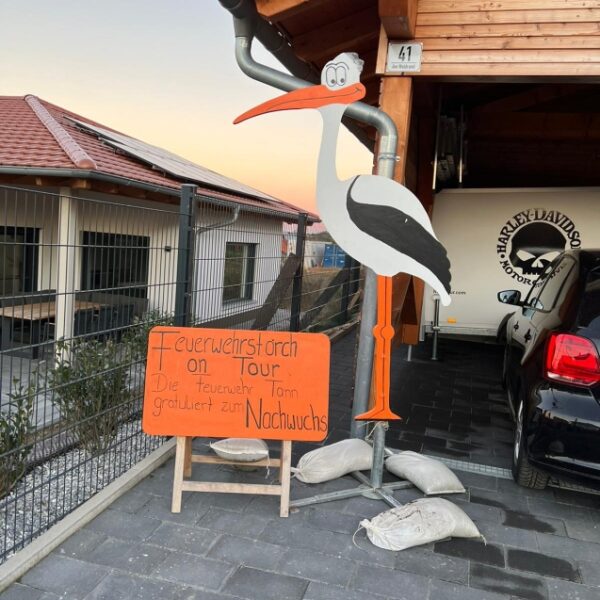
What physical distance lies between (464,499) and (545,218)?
215 inches

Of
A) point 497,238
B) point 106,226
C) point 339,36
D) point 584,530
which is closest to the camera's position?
point 584,530

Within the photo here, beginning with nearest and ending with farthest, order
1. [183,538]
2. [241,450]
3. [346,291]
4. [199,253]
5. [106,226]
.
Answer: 1. [183,538]
2. [241,450]
3. [199,253]
4. [106,226]
5. [346,291]

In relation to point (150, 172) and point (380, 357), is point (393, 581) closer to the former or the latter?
point (380, 357)

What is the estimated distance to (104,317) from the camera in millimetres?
3633

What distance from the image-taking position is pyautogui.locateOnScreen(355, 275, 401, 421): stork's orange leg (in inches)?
134

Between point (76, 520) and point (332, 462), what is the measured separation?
1.62 m

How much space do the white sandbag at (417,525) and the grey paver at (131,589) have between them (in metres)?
1.09

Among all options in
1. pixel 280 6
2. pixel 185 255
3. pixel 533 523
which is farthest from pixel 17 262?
pixel 533 523

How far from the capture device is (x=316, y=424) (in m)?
3.33

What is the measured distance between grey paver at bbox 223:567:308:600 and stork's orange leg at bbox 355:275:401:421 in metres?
1.09

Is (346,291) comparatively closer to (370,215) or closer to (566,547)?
(370,215)

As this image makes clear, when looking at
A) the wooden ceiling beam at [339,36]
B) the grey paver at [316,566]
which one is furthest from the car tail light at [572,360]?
the wooden ceiling beam at [339,36]

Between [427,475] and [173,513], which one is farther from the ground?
[427,475]

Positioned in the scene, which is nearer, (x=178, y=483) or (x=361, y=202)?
(x=178, y=483)
